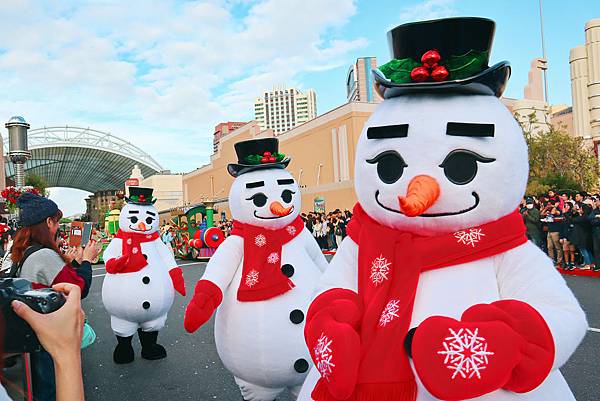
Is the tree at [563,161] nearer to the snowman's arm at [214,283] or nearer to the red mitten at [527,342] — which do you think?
the snowman's arm at [214,283]

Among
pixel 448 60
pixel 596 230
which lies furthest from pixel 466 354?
pixel 596 230

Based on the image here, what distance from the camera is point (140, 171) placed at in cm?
5122

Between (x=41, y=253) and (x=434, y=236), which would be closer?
(x=434, y=236)

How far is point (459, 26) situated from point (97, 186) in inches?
3050

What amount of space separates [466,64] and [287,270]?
6.11 feet

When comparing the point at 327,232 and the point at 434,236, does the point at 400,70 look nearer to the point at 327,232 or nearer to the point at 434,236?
the point at 434,236

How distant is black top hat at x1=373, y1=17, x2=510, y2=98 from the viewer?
1.89m

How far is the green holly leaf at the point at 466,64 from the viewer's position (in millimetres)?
1908

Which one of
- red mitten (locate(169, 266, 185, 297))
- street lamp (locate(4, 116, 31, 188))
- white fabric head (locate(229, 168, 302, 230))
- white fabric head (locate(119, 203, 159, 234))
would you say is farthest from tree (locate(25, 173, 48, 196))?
white fabric head (locate(229, 168, 302, 230))

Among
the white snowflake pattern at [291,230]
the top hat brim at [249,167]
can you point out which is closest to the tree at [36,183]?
the top hat brim at [249,167]

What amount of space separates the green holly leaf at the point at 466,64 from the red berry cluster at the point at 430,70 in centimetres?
4

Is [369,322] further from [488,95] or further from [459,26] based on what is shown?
[459,26]

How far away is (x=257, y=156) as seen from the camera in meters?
3.74

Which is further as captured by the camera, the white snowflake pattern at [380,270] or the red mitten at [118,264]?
the red mitten at [118,264]
